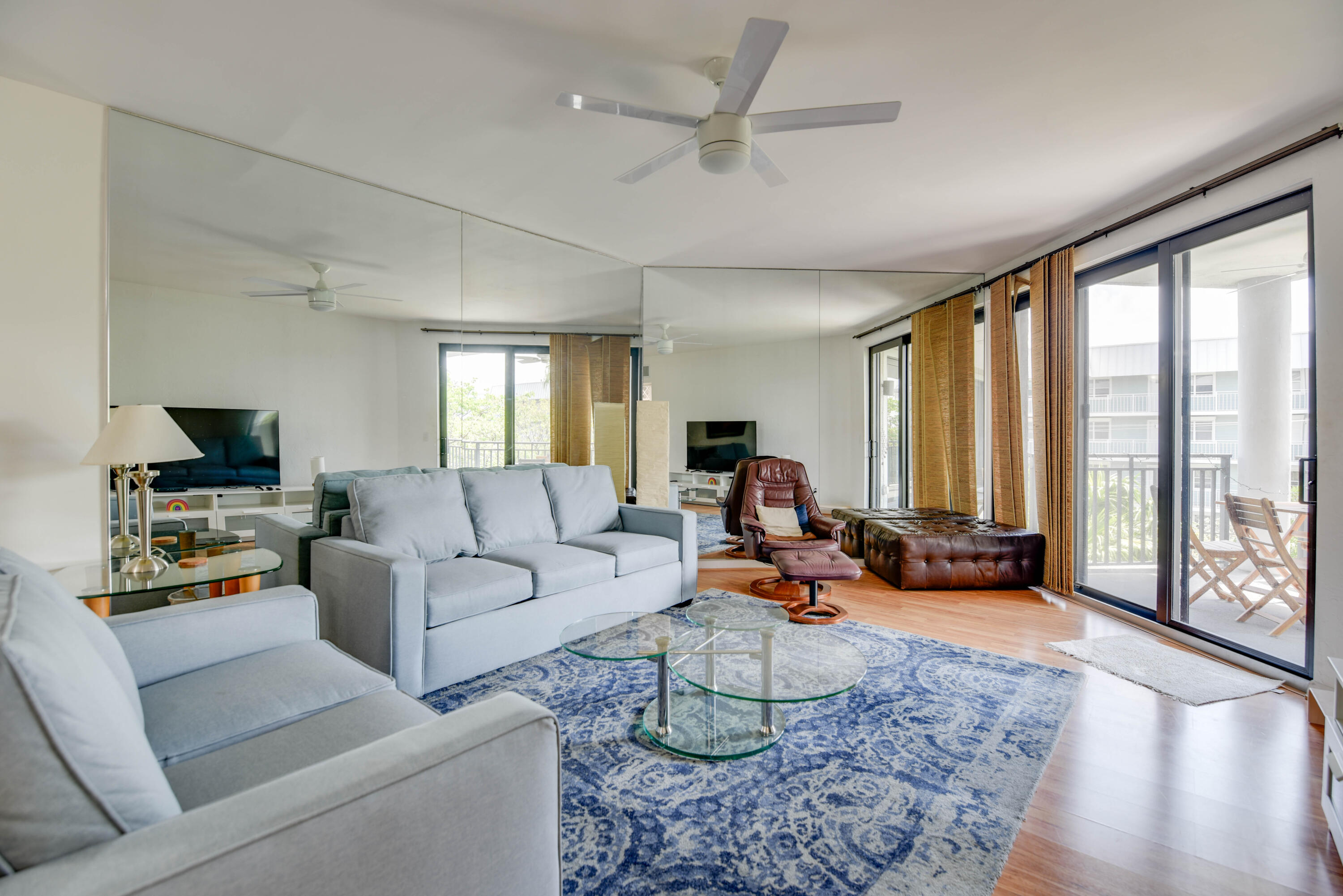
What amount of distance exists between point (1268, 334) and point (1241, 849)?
2.57 meters

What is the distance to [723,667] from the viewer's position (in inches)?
91.7

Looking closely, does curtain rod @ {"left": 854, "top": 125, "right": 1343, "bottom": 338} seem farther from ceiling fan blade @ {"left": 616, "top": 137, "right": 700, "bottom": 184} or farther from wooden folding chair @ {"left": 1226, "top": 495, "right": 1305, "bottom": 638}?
ceiling fan blade @ {"left": 616, "top": 137, "right": 700, "bottom": 184}

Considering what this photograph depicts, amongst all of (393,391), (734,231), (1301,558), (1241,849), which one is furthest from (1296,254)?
(393,391)

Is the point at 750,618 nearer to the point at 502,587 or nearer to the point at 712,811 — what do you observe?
the point at 712,811

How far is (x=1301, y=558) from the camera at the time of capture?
2.72 meters

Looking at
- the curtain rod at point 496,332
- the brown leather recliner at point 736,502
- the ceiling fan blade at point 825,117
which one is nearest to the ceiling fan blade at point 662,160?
the ceiling fan blade at point 825,117

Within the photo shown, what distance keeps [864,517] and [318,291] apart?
4335 millimetres

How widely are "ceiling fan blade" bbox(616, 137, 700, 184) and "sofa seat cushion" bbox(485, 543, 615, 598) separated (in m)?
1.95

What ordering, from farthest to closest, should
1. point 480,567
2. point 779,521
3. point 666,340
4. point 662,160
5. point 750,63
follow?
Result: point 666,340 → point 779,521 → point 480,567 → point 662,160 → point 750,63

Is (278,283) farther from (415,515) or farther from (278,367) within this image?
(415,515)

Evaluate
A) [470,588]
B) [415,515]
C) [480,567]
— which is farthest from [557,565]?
[415,515]

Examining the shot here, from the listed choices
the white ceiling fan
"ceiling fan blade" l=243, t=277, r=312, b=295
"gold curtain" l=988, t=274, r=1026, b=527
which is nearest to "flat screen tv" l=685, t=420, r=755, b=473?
the white ceiling fan

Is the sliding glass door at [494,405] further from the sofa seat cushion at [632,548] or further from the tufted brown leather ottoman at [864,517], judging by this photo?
the tufted brown leather ottoman at [864,517]

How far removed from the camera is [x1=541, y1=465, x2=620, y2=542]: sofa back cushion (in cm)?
372
